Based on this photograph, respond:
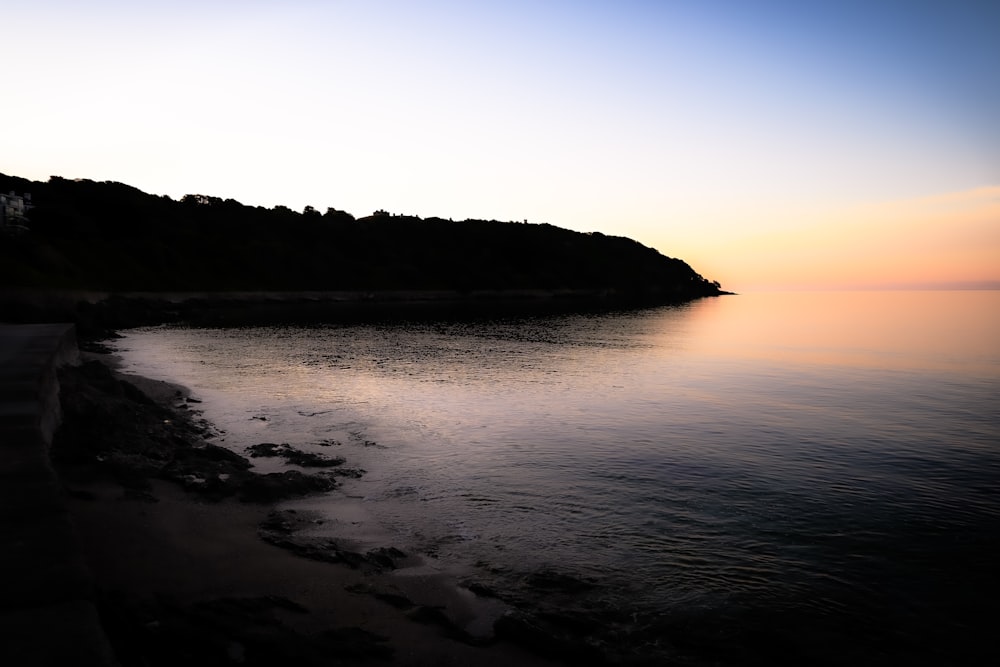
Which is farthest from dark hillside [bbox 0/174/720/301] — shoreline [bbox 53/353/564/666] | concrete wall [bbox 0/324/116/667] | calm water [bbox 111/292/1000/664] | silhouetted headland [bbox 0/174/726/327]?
concrete wall [bbox 0/324/116/667]

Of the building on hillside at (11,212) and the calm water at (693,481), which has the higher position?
the building on hillside at (11,212)

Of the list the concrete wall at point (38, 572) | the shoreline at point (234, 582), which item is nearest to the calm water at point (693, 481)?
the shoreline at point (234, 582)

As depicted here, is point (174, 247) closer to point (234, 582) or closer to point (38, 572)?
point (234, 582)

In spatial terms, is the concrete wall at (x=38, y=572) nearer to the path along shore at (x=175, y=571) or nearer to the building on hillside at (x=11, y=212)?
the path along shore at (x=175, y=571)

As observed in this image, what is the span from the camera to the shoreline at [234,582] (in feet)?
25.9

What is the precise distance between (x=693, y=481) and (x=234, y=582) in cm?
1179

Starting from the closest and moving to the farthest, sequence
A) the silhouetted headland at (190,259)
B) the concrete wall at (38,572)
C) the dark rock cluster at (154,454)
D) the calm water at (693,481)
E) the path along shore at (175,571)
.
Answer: the concrete wall at (38,572)
the path along shore at (175,571)
the calm water at (693,481)
the dark rock cluster at (154,454)
the silhouetted headland at (190,259)

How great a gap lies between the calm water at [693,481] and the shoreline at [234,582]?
140 cm

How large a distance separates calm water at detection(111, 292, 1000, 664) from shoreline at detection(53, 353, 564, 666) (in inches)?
54.9

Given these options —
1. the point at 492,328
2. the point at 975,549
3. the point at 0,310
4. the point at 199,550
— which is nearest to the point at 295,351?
the point at 0,310

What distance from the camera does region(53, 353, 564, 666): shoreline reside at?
789 cm

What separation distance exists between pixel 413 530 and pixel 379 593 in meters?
3.29

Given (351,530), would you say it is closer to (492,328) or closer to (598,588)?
(598,588)

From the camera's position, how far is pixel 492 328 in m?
79.1
